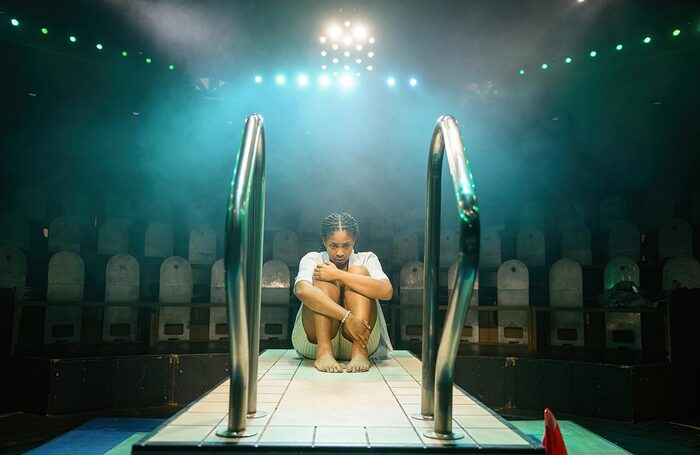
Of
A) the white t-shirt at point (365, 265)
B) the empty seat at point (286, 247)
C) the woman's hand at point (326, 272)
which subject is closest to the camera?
→ the woman's hand at point (326, 272)

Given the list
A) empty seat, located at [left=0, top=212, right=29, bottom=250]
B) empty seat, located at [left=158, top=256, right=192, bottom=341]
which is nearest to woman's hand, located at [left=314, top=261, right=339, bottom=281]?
empty seat, located at [left=158, top=256, right=192, bottom=341]

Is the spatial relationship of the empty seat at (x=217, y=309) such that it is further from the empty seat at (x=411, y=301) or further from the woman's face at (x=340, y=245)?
the woman's face at (x=340, y=245)

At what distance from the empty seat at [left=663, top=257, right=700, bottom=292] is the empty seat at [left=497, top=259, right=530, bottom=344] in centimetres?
128

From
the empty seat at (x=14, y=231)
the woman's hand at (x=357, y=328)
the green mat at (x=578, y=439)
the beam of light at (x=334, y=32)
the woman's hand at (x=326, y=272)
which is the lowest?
the green mat at (x=578, y=439)

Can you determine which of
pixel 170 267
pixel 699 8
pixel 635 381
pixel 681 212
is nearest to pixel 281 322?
pixel 170 267

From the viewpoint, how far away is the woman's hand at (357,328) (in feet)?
8.38

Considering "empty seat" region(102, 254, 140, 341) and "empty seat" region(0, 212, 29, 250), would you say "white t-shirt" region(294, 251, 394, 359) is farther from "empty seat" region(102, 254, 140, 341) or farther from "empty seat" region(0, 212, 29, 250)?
"empty seat" region(0, 212, 29, 250)

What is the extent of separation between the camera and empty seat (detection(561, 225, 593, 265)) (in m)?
5.50

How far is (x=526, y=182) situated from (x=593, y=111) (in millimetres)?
1251

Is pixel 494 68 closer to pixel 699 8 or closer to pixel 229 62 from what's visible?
pixel 699 8

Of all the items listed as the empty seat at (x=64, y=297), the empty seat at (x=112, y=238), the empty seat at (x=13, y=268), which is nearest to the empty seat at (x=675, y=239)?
the empty seat at (x=112, y=238)

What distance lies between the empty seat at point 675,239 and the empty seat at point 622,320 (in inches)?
17.7

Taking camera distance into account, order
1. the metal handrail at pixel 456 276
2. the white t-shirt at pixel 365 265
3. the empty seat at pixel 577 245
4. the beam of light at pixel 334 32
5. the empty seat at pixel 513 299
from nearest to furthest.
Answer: the metal handrail at pixel 456 276
the white t-shirt at pixel 365 265
the empty seat at pixel 513 299
the empty seat at pixel 577 245
the beam of light at pixel 334 32

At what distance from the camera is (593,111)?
21.9 feet
